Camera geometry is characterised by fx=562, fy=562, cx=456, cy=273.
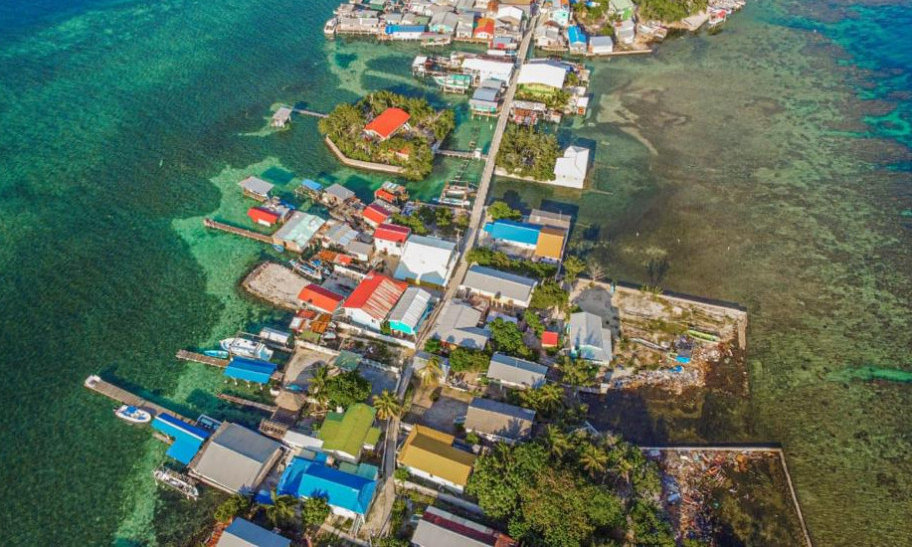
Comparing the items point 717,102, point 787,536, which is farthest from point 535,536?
point 717,102

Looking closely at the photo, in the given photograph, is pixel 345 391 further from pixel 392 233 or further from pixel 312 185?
pixel 312 185

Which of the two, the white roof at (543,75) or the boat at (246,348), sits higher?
the white roof at (543,75)

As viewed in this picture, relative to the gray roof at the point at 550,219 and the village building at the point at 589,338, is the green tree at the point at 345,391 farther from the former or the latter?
the gray roof at the point at 550,219

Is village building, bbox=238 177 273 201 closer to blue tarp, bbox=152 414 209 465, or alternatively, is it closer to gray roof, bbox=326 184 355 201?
gray roof, bbox=326 184 355 201

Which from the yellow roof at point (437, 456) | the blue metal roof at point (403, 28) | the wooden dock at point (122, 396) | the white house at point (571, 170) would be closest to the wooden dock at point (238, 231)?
the wooden dock at point (122, 396)

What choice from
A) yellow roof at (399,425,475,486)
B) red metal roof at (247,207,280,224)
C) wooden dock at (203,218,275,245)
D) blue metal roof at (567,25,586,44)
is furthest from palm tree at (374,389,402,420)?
blue metal roof at (567,25,586,44)

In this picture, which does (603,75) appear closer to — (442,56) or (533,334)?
(442,56)

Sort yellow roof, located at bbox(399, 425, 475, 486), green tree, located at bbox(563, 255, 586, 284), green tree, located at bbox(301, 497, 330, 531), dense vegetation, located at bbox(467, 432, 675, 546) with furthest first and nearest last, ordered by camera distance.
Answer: green tree, located at bbox(563, 255, 586, 284)
yellow roof, located at bbox(399, 425, 475, 486)
green tree, located at bbox(301, 497, 330, 531)
dense vegetation, located at bbox(467, 432, 675, 546)

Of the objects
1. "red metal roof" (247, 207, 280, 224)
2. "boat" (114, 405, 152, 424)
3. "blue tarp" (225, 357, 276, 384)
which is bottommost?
"boat" (114, 405, 152, 424)
